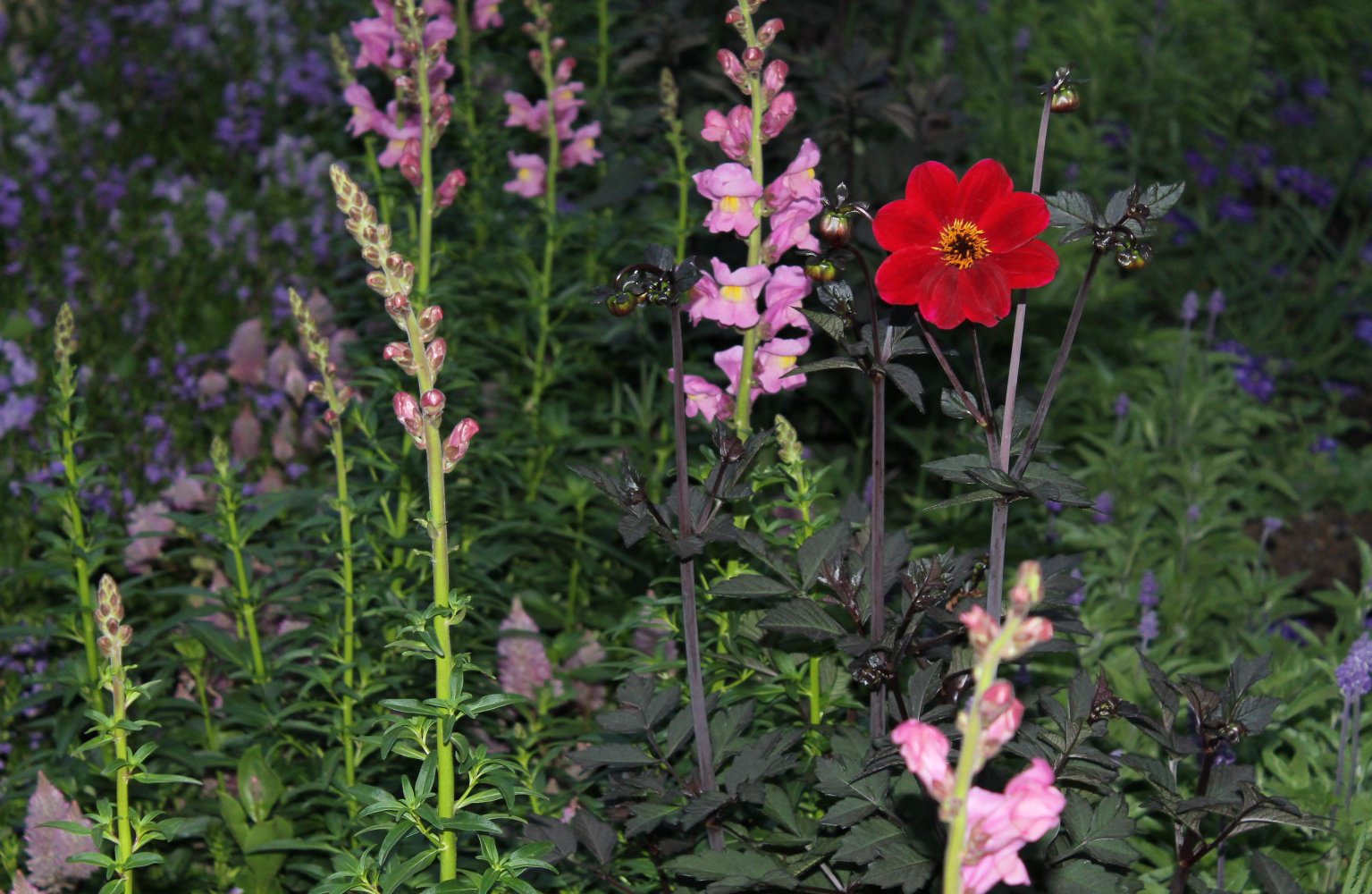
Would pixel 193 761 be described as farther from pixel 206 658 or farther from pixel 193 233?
pixel 193 233

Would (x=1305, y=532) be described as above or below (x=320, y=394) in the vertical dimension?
below

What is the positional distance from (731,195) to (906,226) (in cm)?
43

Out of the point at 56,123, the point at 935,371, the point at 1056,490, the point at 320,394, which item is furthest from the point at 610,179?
the point at 56,123

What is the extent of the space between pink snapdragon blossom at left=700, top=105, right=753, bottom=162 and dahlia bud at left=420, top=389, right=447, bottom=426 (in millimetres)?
835

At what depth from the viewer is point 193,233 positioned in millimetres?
5320

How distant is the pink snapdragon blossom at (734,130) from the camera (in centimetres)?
245

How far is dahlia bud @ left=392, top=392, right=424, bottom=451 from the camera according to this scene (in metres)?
1.89

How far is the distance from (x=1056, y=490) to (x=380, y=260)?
3.50ft

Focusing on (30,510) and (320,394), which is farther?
(30,510)

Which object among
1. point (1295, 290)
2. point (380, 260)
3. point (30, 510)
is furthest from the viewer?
point (1295, 290)

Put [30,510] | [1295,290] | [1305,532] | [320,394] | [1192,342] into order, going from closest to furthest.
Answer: [320,394]
[30,510]
[1305,532]
[1192,342]
[1295,290]

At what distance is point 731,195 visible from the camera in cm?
243

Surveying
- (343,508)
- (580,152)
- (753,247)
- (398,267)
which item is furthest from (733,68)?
(580,152)

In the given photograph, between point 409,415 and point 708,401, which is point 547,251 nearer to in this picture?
point 708,401
